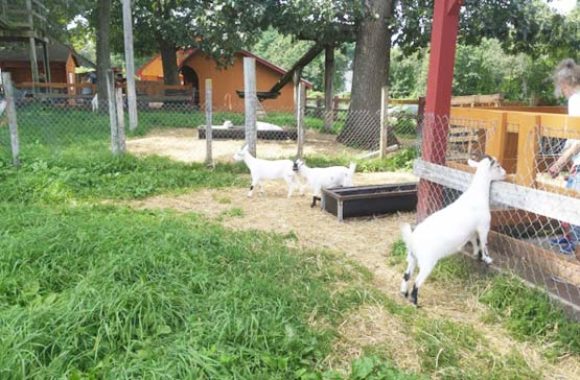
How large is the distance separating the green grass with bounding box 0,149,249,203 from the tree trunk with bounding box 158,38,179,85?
1653cm

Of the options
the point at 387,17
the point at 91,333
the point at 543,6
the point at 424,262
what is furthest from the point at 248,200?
the point at 543,6

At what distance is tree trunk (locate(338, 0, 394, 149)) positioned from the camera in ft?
37.9

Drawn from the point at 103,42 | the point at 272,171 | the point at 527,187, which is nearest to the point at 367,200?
the point at 272,171

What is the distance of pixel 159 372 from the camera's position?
2.46 m

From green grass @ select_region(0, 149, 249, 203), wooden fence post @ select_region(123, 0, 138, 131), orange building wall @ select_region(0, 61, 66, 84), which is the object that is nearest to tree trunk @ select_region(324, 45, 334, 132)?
wooden fence post @ select_region(123, 0, 138, 131)

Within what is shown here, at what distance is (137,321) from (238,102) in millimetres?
26013

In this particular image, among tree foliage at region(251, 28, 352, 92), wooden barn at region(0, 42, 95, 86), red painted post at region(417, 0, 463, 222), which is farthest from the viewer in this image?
tree foliage at region(251, 28, 352, 92)

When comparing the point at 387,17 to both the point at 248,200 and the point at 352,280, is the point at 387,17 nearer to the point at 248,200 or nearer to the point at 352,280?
the point at 248,200

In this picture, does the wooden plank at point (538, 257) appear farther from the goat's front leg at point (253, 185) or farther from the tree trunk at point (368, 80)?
the tree trunk at point (368, 80)

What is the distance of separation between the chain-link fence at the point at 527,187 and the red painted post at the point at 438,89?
0.03 ft

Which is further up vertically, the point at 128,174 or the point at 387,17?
the point at 387,17

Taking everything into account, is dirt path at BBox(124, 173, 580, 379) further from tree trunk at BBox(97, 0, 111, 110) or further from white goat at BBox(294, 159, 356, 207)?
tree trunk at BBox(97, 0, 111, 110)

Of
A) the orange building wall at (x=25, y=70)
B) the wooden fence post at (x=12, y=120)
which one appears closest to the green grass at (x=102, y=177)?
the wooden fence post at (x=12, y=120)

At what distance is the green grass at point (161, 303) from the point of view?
2.61 meters
